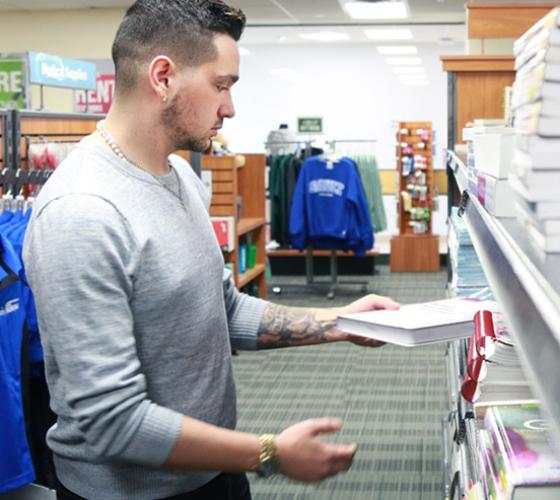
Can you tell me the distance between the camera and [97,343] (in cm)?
154

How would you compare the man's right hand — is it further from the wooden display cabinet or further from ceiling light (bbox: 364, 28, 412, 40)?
ceiling light (bbox: 364, 28, 412, 40)

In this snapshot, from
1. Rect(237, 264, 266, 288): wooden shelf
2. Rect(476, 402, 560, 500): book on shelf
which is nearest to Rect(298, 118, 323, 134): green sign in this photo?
Rect(237, 264, 266, 288): wooden shelf

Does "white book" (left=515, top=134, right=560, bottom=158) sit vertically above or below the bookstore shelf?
above

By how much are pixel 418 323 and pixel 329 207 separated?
7.55 metres

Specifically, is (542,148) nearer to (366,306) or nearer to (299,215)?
(366,306)

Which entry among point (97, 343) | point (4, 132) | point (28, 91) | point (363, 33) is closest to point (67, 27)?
point (28, 91)

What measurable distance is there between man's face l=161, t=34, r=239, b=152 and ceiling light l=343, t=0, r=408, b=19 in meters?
9.69

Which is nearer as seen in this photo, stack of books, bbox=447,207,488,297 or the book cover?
the book cover

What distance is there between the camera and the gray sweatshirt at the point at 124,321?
5.07ft

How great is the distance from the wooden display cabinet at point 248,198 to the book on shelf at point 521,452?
18.4 ft

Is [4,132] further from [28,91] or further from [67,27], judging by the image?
[67,27]

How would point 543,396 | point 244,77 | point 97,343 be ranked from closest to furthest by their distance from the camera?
point 543,396, point 97,343, point 244,77

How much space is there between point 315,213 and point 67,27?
4.65 metres

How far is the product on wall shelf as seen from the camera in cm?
1126
